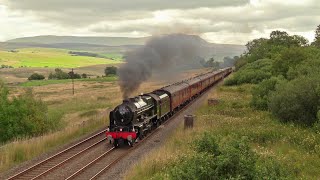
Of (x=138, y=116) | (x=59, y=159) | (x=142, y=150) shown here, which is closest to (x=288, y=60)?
(x=138, y=116)

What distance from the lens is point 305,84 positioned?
90.7 ft

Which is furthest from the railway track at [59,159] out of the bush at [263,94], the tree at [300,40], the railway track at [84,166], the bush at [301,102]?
the tree at [300,40]

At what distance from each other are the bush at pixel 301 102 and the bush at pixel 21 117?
64.1ft

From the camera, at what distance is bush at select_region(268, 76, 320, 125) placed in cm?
2688

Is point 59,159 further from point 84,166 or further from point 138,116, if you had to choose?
point 138,116

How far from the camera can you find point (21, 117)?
28922mm

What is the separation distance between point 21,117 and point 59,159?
27.9 feet

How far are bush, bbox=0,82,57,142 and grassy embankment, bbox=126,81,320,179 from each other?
1229 centimetres

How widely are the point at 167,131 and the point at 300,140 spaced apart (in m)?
12.0

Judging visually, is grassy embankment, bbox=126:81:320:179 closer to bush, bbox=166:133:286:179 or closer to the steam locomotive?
bush, bbox=166:133:286:179

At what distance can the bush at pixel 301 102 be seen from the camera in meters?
26.9

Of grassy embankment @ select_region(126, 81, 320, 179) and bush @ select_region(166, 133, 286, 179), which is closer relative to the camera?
bush @ select_region(166, 133, 286, 179)

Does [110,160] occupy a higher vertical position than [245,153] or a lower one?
lower

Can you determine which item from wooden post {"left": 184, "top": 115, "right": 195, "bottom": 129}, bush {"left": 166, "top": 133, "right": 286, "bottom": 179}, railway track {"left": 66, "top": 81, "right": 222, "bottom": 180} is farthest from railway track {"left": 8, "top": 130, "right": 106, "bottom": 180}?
bush {"left": 166, "top": 133, "right": 286, "bottom": 179}
